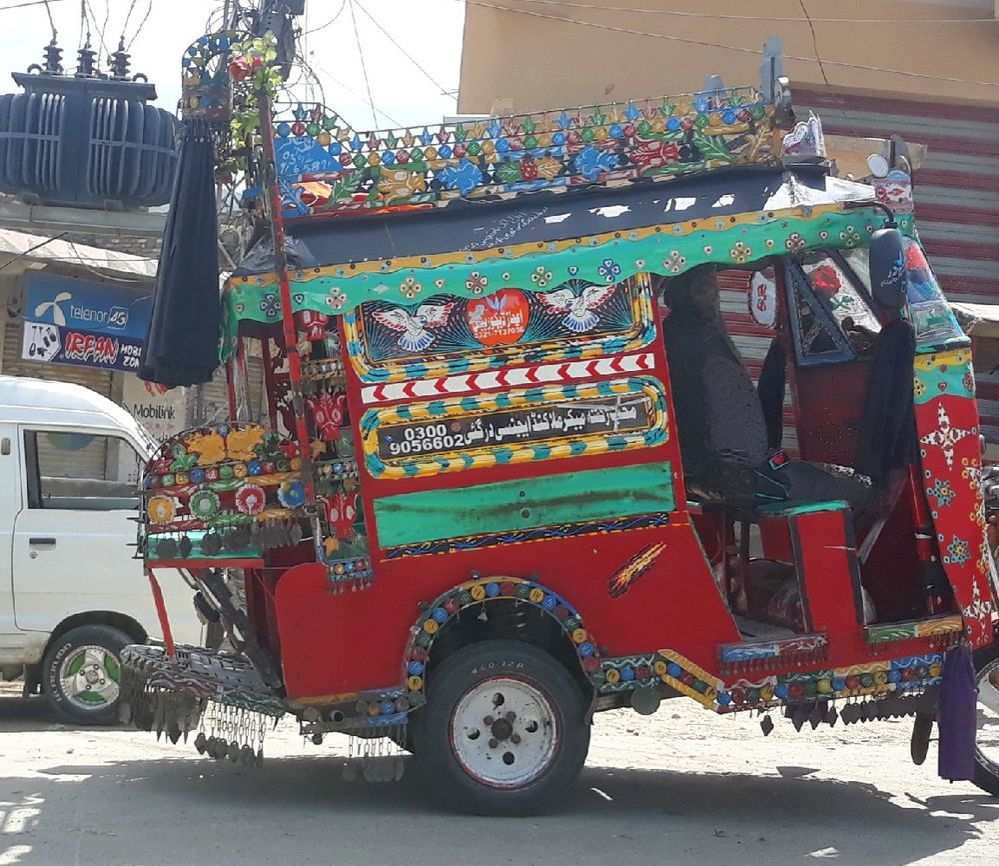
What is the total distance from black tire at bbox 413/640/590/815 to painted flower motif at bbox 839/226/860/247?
219 centimetres

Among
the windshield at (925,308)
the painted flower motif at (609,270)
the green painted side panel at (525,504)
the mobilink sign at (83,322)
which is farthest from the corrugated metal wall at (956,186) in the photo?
the green painted side panel at (525,504)

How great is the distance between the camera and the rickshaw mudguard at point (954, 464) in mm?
6395

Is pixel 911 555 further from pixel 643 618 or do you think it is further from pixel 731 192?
pixel 731 192

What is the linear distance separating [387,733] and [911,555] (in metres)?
2.60

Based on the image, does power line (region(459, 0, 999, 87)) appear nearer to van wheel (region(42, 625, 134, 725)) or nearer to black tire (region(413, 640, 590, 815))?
van wheel (region(42, 625, 134, 725))

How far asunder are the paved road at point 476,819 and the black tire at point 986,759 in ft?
0.30

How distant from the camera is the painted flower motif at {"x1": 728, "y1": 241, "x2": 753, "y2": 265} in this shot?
6.28 metres

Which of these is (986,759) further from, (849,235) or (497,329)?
(497,329)

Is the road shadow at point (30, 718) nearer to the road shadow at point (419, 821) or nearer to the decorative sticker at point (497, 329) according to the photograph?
the road shadow at point (419, 821)

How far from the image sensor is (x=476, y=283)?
618cm

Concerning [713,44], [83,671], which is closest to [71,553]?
[83,671]

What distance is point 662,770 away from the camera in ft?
25.8

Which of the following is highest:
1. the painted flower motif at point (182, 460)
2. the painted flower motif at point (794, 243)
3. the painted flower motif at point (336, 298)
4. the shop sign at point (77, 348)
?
the shop sign at point (77, 348)

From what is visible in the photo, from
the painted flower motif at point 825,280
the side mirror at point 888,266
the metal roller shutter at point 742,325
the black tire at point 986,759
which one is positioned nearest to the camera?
the side mirror at point 888,266
